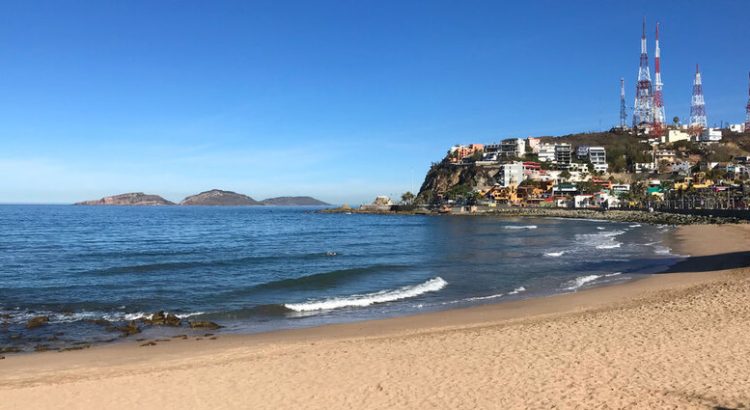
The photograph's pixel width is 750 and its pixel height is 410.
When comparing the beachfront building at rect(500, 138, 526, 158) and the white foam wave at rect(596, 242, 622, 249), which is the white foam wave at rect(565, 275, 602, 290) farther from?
the beachfront building at rect(500, 138, 526, 158)

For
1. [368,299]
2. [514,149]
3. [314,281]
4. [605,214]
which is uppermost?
[514,149]

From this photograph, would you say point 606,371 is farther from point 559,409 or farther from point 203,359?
point 203,359

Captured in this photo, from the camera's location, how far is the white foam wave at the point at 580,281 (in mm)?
22491

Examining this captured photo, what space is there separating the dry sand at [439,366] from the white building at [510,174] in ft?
494

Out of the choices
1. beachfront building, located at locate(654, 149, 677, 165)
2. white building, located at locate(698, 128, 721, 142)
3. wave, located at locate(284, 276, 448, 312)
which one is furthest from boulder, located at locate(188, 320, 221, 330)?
white building, located at locate(698, 128, 721, 142)

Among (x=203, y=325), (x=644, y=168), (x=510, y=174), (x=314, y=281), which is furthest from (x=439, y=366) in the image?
(x=644, y=168)

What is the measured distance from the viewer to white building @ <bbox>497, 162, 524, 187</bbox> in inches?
6437

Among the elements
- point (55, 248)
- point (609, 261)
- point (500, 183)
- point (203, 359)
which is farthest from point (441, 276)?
point (500, 183)

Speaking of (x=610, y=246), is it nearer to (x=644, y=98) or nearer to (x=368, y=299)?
(x=368, y=299)

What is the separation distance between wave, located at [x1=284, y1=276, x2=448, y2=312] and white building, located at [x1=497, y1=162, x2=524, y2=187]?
475 ft

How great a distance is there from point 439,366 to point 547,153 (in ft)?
630

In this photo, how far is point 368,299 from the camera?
67.3 feet

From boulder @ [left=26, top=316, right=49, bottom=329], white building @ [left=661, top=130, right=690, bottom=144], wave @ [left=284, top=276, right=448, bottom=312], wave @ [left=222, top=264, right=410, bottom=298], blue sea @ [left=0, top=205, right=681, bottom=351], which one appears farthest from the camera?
white building @ [left=661, top=130, right=690, bottom=144]

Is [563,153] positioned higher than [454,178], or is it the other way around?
[563,153]
